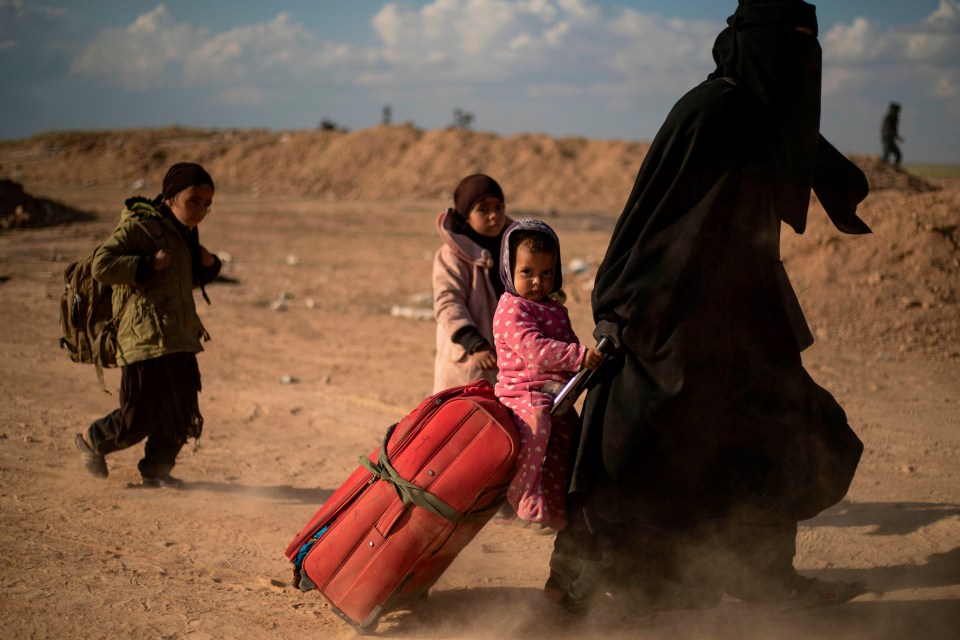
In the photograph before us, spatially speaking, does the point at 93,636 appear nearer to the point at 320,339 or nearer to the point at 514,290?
the point at 514,290

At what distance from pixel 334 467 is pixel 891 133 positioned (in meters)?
22.3

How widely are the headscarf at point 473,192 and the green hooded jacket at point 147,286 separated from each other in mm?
1560

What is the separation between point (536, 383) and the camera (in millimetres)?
3066

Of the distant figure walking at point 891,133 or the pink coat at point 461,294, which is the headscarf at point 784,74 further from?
the distant figure walking at point 891,133

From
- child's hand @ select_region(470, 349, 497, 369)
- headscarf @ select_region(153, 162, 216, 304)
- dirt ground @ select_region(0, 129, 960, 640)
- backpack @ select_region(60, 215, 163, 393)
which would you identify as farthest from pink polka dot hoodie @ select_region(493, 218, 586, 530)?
backpack @ select_region(60, 215, 163, 393)

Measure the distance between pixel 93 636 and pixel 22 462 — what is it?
7.49 feet

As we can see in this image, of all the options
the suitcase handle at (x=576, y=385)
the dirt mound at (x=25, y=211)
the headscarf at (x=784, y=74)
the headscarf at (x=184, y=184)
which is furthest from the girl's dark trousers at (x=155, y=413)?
the dirt mound at (x=25, y=211)

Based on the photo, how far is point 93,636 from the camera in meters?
3.06

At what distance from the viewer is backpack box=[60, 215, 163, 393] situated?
4.52 m

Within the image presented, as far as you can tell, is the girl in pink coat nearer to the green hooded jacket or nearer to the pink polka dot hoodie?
the pink polka dot hoodie

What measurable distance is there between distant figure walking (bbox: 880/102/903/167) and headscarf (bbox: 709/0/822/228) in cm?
2230

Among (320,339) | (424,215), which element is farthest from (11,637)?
(424,215)

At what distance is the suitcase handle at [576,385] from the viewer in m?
2.93

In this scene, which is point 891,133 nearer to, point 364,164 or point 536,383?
point 364,164
